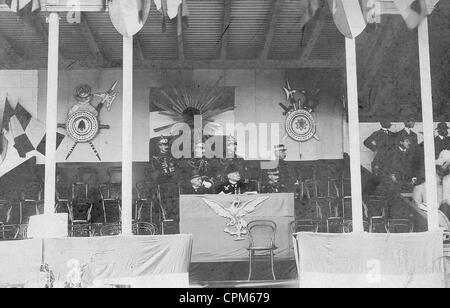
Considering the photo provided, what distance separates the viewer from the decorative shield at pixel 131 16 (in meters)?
8.46

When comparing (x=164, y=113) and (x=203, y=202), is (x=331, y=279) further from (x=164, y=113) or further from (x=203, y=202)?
(x=164, y=113)

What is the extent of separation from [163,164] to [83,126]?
7.38 ft

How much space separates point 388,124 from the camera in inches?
542

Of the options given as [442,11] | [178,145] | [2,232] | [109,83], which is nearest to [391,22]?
[442,11]

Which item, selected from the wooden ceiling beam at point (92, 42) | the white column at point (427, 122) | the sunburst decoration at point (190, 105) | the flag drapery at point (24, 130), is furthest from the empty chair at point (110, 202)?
the white column at point (427, 122)

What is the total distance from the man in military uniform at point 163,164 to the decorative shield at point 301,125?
3.02 m

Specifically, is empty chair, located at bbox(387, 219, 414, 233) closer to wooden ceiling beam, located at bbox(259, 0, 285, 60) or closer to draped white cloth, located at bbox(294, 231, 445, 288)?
draped white cloth, located at bbox(294, 231, 445, 288)

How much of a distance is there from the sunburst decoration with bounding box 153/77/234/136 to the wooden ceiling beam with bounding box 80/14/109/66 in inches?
66.8

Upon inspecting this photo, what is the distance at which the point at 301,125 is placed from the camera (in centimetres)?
1457

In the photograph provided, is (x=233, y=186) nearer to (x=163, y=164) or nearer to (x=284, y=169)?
(x=284, y=169)

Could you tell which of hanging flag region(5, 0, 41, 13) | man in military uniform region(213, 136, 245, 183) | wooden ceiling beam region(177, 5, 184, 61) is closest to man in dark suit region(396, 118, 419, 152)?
man in military uniform region(213, 136, 245, 183)

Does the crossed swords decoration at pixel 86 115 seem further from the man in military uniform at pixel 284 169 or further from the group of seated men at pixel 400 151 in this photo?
the group of seated men at pixel 400 151

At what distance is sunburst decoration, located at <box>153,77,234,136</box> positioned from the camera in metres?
14.3

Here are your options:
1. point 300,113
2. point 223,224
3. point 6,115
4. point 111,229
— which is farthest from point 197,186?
point 6,115
